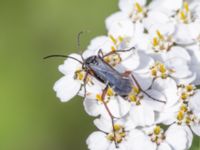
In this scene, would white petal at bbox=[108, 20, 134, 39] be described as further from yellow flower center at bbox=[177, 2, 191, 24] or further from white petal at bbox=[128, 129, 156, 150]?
white petal at bbox=[128, 129, 156, 150]

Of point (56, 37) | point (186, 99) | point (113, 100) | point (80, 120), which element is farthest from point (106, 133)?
point (56, 37)

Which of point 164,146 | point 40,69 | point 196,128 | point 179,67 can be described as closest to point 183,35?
point 179,67

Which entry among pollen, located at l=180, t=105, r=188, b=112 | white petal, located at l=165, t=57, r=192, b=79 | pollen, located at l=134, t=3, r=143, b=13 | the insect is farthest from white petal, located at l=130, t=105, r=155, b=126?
pollen, located at l=134, t=3, r=143, b=13

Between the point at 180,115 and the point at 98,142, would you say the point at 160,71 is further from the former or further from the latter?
the point at 98,142

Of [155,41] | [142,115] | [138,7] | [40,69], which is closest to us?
[142,115]

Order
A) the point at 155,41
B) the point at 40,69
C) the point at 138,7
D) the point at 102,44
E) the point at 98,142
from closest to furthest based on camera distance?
the point at 98,142 < the point at 155,41 < the point at 102,44 < the point at 138,7 < the point at 40,69

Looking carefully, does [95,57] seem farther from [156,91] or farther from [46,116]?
[46,116]

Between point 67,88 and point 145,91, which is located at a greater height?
point 67,88
